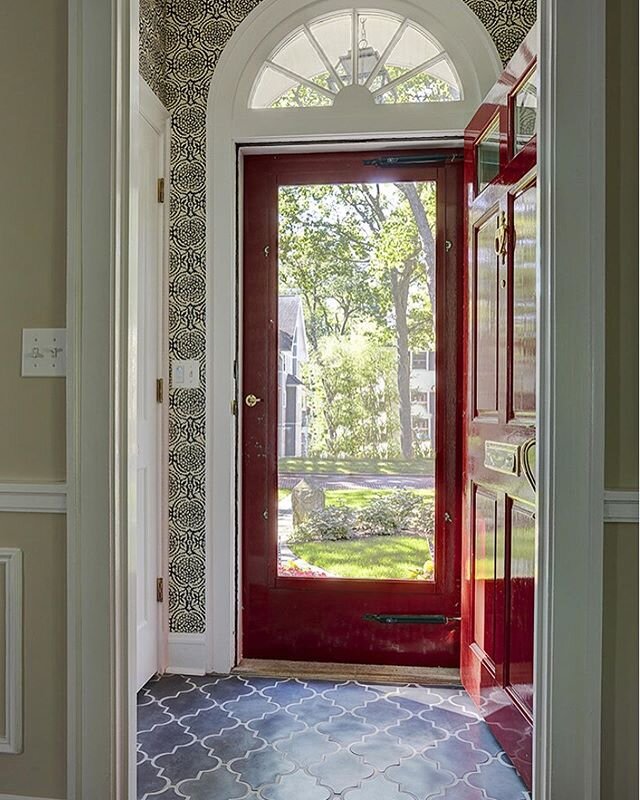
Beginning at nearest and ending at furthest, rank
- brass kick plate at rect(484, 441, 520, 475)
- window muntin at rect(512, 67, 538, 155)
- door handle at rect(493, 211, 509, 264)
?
window muntin at rect(512, 67, 538, 155) → brass kick plate at rect(484, 441, 520, 475) → door handle at rect(493, 211, 509, 264)

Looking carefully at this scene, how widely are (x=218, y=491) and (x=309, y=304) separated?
88 centimetres

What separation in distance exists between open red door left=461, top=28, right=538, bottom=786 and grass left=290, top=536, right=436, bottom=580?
1.05 ft

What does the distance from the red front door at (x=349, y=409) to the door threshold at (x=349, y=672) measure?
1.7 inches
